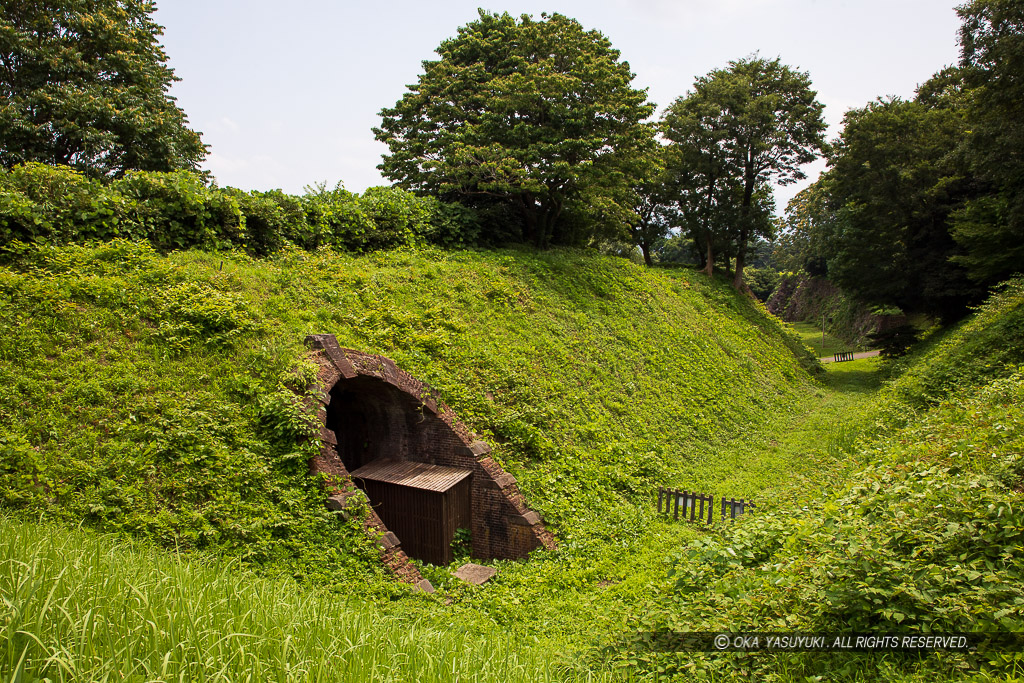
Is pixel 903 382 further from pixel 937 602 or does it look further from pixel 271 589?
pixel 271 589

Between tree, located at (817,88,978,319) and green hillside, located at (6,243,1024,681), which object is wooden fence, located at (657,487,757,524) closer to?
green hillside, located at (6,243,1024,681)

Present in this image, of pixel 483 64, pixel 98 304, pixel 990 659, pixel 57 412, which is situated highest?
pixel 483 64

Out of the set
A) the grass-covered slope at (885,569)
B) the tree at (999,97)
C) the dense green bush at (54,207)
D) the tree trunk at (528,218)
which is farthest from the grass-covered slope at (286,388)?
the tree at (999,97)

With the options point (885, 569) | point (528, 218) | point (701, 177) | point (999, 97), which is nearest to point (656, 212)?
point (701, 177)

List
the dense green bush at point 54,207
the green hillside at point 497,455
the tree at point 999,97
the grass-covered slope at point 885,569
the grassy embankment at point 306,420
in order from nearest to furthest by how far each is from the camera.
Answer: the green hillside at point 497,455 < the grass-covered slope at point 885,569 < the grassy embankment at point 306,420 < the dense green bush at point 54,207 < the tree at point 999,97

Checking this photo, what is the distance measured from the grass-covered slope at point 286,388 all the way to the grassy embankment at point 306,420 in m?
0.04

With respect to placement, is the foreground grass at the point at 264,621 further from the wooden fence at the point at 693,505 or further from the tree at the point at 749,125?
the tree at the point at 749,125

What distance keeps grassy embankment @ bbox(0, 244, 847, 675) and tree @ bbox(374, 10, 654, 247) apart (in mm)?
4454

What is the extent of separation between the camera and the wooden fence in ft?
32.1

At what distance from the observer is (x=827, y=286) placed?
5181cm

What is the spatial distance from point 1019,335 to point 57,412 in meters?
21.2

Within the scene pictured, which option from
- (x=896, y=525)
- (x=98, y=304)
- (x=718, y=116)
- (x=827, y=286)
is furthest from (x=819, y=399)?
(x=827, y=286)

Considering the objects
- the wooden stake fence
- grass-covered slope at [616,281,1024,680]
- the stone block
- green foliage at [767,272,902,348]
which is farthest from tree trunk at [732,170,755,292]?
the stone block

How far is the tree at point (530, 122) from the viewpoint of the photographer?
1891 cm
